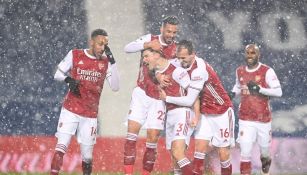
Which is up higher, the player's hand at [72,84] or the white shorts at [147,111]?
the player's hand at [72,84]

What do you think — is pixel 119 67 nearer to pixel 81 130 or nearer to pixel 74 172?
pixel 74 172

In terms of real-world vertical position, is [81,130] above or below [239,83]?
below

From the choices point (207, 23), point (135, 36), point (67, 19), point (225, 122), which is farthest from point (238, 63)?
point (225, 122)

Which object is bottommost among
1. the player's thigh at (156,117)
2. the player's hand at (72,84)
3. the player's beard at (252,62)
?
the player's thigh at (156,117)

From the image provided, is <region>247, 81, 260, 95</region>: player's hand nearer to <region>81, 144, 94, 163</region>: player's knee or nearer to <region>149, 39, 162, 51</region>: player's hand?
<region>149, 39, 162, 51</region>: player's hand

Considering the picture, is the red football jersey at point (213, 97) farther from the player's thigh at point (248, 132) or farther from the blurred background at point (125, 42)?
the blurred background at point (125, 42)

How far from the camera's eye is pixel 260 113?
36.3 ft

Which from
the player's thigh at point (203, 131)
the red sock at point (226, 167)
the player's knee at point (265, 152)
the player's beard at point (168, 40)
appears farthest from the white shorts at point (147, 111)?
the player's knee at point (265, 152)

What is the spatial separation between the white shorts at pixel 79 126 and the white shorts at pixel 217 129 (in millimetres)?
1147

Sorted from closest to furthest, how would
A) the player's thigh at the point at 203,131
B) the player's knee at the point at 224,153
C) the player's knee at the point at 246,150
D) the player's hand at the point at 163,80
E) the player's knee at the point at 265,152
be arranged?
the player's hand at the point at 163,80 < the player's thigh at the point at 203,131 < the player's knee at the point at 224,153 < the player's knee at the point at 246,150 < the player's knee at the point at 265,152

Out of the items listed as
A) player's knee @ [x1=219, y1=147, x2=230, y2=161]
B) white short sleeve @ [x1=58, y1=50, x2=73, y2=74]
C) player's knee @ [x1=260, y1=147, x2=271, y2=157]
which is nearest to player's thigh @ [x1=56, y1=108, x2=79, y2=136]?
white short sleeve @ [x1=58, y1=50, x2=73, y2=74]

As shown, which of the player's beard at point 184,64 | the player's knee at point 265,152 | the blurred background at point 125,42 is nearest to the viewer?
the player's beard at point 184,64

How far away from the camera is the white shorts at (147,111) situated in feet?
32.6

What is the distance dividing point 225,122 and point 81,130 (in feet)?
5.21
